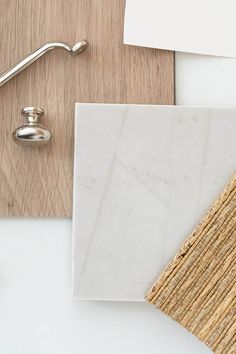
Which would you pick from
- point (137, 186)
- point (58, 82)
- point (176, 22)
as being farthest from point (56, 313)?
point (176, 22)

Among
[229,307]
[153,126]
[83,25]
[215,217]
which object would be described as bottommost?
[229,307]

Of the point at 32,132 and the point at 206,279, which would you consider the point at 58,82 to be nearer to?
the point at 32,132

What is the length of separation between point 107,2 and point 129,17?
0.04 m

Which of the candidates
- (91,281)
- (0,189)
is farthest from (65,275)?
(0,189)

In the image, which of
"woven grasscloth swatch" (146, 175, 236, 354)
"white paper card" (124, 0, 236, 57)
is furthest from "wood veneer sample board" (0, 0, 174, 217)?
"woven grasscloth swatch" (146, 175, 236, 354)

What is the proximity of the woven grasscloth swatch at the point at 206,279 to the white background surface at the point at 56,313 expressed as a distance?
0.05 meters

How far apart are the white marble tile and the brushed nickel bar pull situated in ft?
0.26

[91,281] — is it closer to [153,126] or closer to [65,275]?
[65,275]

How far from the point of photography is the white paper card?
0.78m

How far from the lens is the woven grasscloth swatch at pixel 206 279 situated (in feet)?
2.39

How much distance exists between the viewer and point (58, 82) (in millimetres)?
780

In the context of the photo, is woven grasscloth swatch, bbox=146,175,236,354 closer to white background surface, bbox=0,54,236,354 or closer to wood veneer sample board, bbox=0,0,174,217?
white background surface, bbox=0,54,236,354

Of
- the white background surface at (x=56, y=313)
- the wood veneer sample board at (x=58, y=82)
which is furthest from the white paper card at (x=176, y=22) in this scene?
the white background surface at (x=56, y=313)

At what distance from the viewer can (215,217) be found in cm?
74
